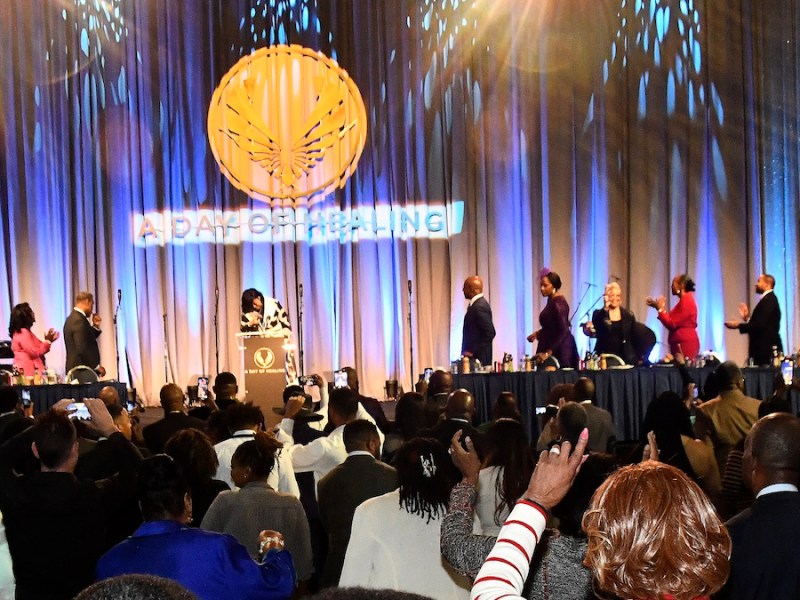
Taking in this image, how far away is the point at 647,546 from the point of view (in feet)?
5.55

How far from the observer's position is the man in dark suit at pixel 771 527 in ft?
9.09

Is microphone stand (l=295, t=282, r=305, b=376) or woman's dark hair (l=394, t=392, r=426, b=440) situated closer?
woman's dark hair (l=394, t=392, r=426, b=440)

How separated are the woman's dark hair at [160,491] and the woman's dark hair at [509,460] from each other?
1.03 m

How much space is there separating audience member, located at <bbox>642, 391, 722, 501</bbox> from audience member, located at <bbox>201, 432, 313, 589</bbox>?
1614 millimetres

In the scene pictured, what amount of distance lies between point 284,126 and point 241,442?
10275mm

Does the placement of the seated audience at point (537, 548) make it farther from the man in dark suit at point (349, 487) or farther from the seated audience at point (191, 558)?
the man in dark suit at point (349, 487)

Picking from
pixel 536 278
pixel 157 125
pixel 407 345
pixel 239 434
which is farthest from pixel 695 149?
pixel 239 434

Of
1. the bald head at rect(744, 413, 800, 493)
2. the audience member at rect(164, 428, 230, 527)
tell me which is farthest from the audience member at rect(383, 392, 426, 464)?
the bald head at rect(744, 413, 800, 493)

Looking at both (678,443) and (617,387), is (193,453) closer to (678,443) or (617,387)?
(678,443)

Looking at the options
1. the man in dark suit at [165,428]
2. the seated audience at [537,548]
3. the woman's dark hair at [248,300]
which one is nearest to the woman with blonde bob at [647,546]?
the seated audience at [537,548]

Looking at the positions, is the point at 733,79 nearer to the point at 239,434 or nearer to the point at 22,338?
the point at 22,338

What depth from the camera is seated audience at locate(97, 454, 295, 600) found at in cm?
294

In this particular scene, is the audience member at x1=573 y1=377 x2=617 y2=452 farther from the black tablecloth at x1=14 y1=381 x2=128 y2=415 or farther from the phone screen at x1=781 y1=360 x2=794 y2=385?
the black tablecloth at x1=14 y1=381 x2=128 y2=415

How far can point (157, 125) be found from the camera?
586 inches
